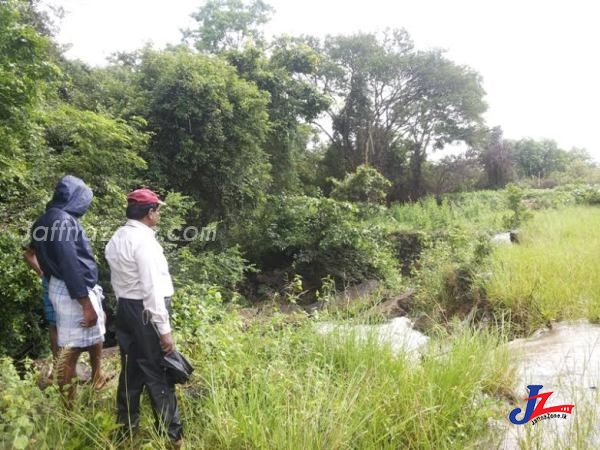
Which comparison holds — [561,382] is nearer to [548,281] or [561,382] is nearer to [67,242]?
[548,281]

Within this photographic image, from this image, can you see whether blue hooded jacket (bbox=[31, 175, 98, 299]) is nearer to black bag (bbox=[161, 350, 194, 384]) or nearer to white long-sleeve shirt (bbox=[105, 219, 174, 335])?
white long-sleeve shirt (bbox=[105, 219, 174, 335])

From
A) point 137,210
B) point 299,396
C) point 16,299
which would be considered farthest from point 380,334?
point 16,299

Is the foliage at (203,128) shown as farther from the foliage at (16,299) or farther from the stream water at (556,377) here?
the stream water at (556,377)

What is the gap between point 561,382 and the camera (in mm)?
2553

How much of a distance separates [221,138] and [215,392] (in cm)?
652

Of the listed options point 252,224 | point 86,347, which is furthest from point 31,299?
point 252,224

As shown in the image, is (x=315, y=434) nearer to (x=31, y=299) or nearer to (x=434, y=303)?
(x=31, y=299)

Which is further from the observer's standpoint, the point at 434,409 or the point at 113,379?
the point at 113,379

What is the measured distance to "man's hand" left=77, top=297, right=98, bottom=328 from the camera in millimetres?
2731

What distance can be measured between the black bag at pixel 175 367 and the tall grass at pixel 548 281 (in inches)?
134

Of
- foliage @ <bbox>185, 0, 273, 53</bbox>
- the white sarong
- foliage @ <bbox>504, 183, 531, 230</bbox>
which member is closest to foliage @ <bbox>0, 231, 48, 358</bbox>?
the white sarong

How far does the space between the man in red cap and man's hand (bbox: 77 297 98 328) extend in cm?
53

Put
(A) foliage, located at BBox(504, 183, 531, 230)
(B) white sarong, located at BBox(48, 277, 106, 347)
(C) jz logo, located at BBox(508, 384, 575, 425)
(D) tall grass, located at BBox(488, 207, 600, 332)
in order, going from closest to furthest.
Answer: (C) jz logo, located at BBox(508, 384, 575, 425) < (B) white sarong, located at BBox(48, 277, 106, 347) < (D) tall grass, located at BBox(488, 207, 600, 332) < (A) foliage, located at BBox(504, 183, 531, 230)

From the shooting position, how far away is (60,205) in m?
2.83
